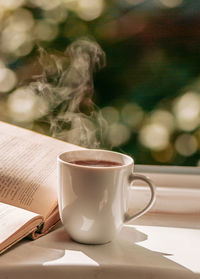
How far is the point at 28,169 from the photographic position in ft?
1.89

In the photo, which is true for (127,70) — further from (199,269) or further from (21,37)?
(199,269)

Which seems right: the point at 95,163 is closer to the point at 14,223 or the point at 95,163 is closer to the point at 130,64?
the point at 14,223

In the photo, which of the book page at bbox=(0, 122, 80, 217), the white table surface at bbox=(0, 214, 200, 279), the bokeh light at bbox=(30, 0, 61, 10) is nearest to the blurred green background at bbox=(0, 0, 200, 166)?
the bokeh light at bbox=(30, 0, 61, 10)

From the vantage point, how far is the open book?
0.48m

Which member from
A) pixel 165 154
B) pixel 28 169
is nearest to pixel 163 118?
pixel 165 154

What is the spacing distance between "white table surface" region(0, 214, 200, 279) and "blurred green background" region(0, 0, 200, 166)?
→ 256 mm

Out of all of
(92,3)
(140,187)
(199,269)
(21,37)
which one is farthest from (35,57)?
(199,269)

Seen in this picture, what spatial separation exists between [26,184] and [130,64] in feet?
1.15

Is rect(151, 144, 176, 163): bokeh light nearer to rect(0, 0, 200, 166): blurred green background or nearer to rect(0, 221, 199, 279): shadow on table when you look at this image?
rect(0, 0, 200, 166): blurred green background

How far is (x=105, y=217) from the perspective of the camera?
18.9 inches

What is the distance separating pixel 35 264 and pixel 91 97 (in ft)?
1.32

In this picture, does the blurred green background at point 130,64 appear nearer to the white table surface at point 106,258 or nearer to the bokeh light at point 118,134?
the bokeh light at point 118,134

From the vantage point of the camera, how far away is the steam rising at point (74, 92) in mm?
739

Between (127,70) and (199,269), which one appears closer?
(199,269)
